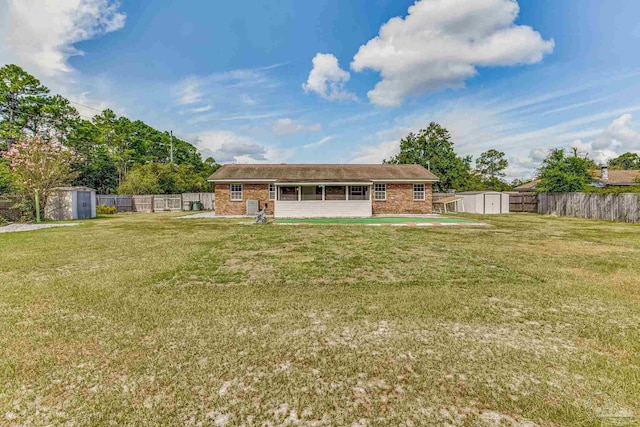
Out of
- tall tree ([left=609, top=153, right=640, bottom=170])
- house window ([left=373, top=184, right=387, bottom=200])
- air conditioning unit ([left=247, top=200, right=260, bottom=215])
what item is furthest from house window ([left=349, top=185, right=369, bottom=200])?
tall tree ([left=609, top=153, right=640, bottom=170])

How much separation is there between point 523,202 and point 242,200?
2293cm

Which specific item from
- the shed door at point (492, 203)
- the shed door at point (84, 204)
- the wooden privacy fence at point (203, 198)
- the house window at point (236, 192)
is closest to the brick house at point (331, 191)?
the house window at point (236, 192)

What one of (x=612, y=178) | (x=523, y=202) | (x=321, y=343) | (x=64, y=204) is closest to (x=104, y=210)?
(x=64, y=204)

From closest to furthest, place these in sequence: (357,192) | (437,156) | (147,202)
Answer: (357,192)
(147,202)
(437,156)

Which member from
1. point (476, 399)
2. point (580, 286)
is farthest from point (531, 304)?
point (476, 399)

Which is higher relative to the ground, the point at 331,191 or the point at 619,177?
the point at 619,177

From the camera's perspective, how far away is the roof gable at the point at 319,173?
2220cm

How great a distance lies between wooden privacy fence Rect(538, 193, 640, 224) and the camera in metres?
16.8

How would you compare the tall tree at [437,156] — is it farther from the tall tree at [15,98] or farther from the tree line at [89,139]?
the tall tree at [15,98]

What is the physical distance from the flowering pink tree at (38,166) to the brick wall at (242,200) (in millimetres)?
9355

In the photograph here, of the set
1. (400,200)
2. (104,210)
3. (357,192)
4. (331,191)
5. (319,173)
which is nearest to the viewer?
(357,192)

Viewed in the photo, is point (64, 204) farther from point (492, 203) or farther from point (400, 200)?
point (492, 203)

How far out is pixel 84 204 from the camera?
21.0m

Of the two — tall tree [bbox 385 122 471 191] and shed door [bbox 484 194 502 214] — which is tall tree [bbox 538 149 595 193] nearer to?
shed door [bbox 484 194 502 214]
